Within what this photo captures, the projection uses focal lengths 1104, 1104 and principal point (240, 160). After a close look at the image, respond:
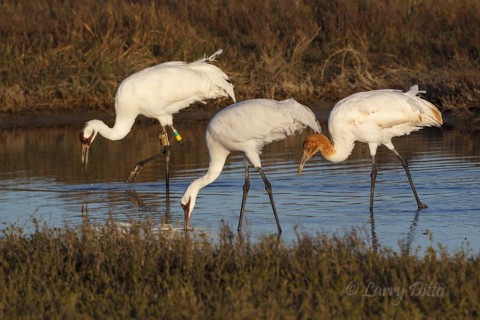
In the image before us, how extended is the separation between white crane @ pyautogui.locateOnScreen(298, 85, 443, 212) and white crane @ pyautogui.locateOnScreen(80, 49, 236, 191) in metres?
2.19

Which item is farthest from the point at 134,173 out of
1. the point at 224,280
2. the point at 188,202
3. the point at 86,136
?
the point at 224,280

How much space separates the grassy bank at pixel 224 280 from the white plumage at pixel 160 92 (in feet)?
15.3

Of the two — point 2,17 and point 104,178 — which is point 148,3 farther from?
point 104,178

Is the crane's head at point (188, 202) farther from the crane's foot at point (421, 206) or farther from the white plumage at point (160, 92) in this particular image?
the white plumage at point (160, 92)

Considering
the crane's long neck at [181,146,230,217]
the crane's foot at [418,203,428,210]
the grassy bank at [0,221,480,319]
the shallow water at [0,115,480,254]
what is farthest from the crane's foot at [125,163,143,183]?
the grassy bank at [0,221,480,319]

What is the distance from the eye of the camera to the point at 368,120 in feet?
33.5

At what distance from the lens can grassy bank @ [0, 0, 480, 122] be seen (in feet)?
54.6

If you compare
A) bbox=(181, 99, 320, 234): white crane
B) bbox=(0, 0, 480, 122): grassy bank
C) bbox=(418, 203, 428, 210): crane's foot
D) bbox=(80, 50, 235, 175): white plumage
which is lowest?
bbox=(418, 203, 428, 210): crane's foot

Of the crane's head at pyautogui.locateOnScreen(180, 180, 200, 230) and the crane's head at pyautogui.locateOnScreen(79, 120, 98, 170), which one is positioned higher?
the crane's head at pyautogui.locateOnScreen(79, 120, 98, 170)

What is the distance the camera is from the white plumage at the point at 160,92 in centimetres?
1210

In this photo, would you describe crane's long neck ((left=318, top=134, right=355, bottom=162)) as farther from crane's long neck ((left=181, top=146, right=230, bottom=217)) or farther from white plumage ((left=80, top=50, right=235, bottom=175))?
white plumage ((left=80, top=50, right=235, bottom=175))

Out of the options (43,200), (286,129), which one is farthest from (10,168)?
(286,129)

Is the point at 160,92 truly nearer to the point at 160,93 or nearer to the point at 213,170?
the point at 160,93

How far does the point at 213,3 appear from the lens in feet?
67.4
